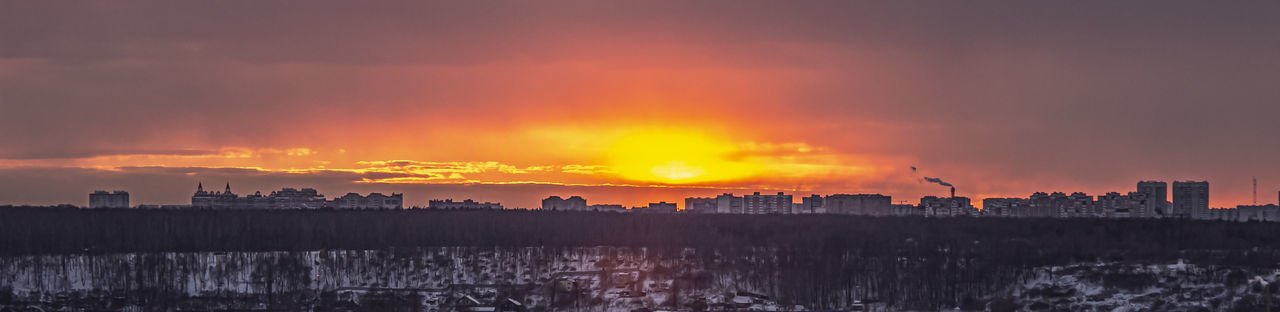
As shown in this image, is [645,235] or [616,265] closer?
[616,265]

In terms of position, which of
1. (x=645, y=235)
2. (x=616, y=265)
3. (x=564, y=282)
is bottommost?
(x=564, y=282)

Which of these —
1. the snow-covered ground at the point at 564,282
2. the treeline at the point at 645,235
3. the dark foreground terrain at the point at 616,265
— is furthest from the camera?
the treeline at the point at 645,235

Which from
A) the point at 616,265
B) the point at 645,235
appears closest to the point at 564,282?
the point at 616,265

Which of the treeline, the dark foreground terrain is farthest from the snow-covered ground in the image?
the treeline

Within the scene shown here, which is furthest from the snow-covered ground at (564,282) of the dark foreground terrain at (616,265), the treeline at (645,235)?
the treeline at (645,235)

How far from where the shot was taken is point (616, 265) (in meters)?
126

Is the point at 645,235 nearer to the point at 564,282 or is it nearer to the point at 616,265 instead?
the point at 616,265

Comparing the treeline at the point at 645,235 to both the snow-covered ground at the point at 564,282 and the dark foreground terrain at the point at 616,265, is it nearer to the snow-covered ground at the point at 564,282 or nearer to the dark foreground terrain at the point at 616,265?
the dark foreground terrain at the point at 616,265

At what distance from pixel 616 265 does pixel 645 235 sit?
17.8 m

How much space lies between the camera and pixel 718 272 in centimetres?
12131

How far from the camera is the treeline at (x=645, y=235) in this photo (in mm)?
121562

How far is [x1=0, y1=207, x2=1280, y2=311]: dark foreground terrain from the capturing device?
106188 mm

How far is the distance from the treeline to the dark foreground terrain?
0.36 metres

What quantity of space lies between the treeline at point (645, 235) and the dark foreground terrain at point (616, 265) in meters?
0.36
